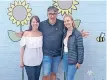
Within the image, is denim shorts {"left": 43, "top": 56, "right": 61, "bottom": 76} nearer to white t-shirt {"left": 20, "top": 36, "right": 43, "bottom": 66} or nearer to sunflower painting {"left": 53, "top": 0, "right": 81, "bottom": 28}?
white t-shirt {"left": 20, "top": 36, "right": 43, "bottom": 66}

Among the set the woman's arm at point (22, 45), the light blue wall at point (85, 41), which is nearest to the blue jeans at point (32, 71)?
the woman's arm at point (22, 45)

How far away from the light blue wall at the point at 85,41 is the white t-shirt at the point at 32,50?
33cm

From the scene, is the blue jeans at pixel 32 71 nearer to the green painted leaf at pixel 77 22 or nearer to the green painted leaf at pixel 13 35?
the green painted leaf at pixel 13 35

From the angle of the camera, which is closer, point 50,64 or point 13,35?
point 50,64

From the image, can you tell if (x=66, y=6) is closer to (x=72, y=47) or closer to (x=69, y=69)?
(x=72, y=47)

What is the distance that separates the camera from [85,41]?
4230mm

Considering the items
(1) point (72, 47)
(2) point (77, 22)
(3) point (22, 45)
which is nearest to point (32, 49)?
(3) point (22, 45)

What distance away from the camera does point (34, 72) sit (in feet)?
13.1

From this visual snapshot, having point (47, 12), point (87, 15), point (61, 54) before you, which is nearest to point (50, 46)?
point (61, 54)

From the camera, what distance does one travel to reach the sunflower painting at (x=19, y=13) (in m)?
4.14

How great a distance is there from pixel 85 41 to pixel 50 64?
2.22 ft

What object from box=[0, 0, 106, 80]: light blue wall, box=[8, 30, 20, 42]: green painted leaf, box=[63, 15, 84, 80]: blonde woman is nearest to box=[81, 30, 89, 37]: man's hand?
box=[0, 0, 106, 80]: light blue wall

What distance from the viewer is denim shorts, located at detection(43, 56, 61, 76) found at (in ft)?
13.0

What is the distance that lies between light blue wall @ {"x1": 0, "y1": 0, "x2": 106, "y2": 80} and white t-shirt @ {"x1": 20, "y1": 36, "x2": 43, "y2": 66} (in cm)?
33
